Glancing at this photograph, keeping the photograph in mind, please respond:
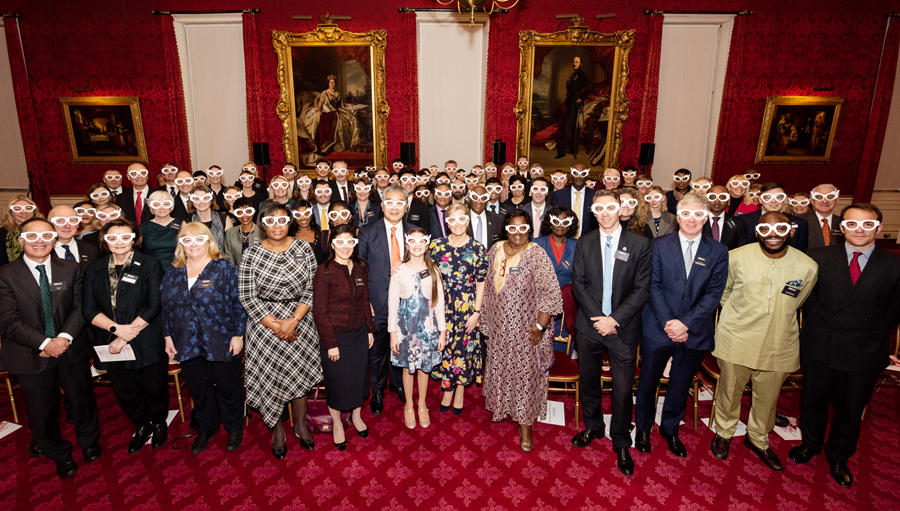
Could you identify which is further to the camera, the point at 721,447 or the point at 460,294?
the point at 460,294

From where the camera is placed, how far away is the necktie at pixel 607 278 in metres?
3.83

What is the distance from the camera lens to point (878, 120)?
1059cm

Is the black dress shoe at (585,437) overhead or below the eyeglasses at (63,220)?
below

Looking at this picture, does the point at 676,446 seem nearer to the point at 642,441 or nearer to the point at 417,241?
the point at 642,441

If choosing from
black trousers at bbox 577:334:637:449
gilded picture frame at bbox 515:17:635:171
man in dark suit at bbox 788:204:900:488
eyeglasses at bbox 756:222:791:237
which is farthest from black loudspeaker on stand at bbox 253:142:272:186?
man in dark suit at bbox 788:204:900:488

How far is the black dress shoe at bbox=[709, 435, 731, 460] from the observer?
394 centimetres

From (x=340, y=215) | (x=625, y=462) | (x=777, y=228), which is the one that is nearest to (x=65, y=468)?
(x=340, y=215)

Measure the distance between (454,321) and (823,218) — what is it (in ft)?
16.2

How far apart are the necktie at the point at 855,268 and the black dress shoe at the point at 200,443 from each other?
5942 mm

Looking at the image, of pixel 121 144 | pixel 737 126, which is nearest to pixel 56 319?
pixel 121 144

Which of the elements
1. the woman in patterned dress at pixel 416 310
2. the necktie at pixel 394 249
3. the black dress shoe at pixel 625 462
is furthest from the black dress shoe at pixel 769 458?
the necktie at pixel 394 249

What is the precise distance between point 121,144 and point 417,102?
759 centimetres

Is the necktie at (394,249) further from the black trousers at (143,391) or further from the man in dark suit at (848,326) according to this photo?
the man in dark suit at (848,326)

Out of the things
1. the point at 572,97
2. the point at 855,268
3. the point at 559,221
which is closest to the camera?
the point at 855,268
